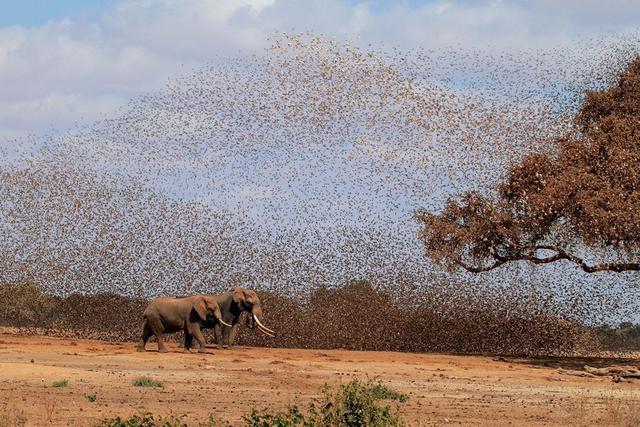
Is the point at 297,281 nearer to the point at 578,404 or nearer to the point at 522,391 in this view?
the point at 522,391

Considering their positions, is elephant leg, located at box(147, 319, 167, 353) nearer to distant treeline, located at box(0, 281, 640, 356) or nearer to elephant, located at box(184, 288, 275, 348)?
elephant, located at box(184, 288, 275, 348)

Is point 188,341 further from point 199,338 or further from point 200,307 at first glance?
point 200,307

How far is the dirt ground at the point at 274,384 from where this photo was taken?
56.8 feet

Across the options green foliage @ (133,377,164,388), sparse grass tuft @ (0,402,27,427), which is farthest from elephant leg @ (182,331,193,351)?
sparse grass tuft @ (0,402,27,427)

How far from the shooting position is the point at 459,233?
31.5m

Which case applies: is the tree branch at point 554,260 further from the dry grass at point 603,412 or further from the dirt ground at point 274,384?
the dry grass at point 603,412

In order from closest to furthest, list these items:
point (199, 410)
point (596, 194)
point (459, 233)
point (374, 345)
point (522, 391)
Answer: point (199, 410) < point (522, 391) < point (596, 194) < point (459, 233) < point (374, 345)

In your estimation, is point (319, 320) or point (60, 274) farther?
point (60, 274)

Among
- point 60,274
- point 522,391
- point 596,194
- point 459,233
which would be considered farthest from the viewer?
point 60,274

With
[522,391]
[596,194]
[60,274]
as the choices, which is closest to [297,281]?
[60,274]

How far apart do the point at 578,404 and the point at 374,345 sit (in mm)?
16649

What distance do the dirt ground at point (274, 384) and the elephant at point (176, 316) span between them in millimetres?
568

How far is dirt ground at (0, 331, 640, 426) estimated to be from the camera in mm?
17312

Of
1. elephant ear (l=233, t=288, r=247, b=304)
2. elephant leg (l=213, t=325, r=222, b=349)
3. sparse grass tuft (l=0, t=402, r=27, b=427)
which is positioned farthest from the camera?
elephant ear (l=233, t=288, r=247, b=304)
